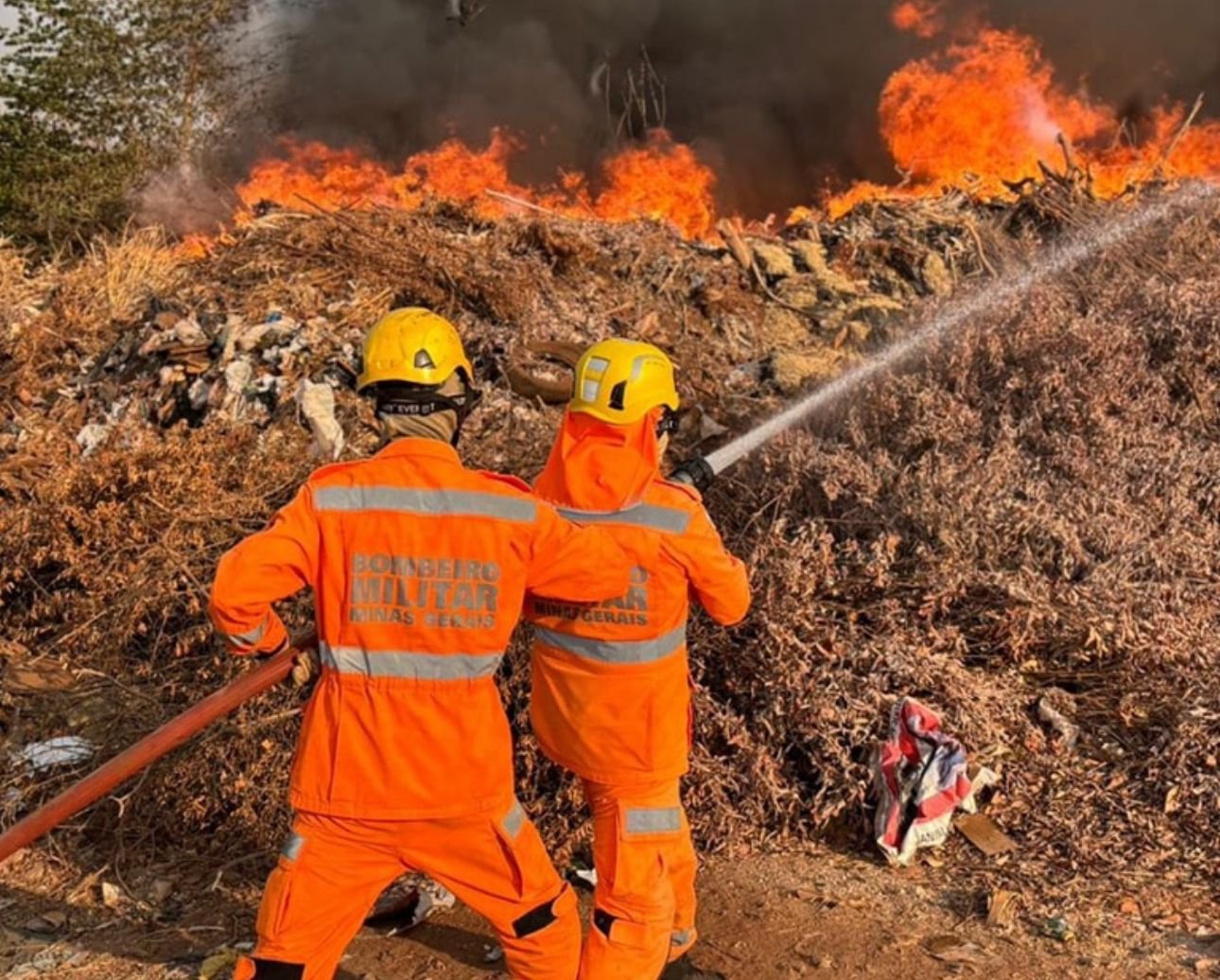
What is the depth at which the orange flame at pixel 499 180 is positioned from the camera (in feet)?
39.2

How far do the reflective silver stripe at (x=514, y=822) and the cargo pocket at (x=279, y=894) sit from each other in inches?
17.9

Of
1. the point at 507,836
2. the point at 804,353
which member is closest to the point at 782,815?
the point at 507,836

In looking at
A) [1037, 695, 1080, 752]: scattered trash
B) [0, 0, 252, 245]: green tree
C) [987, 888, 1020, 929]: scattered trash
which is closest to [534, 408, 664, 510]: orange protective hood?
[987, 888, 1020, 929]: scattered trash

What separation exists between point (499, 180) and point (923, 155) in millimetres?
5011

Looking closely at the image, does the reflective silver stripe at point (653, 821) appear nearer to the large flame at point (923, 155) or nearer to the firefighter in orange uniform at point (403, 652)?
the firefighter in orange uniform at point (403, 652)

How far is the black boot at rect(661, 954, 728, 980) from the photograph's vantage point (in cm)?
314

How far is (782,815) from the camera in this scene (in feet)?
13.1

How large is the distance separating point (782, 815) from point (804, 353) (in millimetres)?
4345

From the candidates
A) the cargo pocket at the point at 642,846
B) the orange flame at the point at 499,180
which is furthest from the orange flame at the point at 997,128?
the cargo pocket at the point at 642,846

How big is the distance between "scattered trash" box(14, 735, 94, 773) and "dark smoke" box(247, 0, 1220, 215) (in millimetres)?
10953

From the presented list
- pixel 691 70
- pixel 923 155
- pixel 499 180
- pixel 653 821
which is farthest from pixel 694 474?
pixel 691 70

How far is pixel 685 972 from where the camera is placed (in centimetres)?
318

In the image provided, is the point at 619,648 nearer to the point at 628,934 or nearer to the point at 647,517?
the point at 647,517

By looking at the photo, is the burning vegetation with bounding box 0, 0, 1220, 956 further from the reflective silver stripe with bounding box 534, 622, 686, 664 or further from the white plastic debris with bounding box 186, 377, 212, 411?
the reflective silver stripe with bounding box 534, 622, 686, 664
